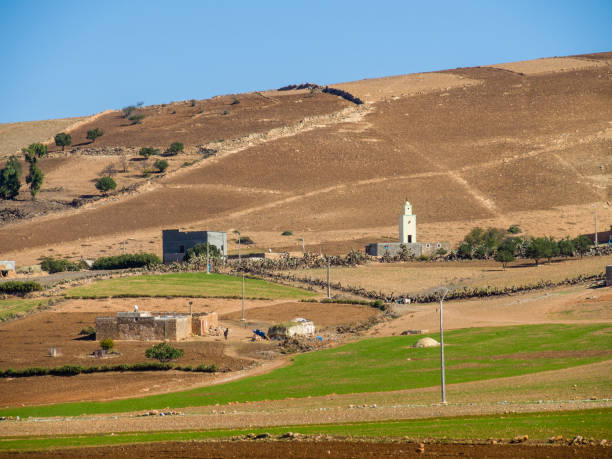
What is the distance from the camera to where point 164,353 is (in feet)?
159

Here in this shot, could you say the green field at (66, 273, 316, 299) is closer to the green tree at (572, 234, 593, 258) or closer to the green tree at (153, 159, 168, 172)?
the green tree at (572, 234, 593, 258)

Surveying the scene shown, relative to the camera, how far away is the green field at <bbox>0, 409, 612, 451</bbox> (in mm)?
25672

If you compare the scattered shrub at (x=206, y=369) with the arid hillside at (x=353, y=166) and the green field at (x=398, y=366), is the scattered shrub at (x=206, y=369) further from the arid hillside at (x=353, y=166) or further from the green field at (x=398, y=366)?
the arid hillside at (x=353, y=166)

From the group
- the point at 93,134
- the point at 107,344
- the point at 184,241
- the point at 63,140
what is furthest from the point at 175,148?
the point at 107,344

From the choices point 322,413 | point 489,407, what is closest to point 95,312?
point 322,413

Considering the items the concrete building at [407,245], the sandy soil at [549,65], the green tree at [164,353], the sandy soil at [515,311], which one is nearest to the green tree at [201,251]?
the concrete building at [407,245]

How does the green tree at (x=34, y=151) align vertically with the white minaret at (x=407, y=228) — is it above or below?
above

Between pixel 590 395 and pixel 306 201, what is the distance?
9076 centimetres

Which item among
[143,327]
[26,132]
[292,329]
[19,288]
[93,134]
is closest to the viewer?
[143,327]

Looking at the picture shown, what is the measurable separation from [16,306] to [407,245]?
1640 inches

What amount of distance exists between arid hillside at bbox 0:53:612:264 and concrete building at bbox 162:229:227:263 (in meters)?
8.64

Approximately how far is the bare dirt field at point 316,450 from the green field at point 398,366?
8.86 metres

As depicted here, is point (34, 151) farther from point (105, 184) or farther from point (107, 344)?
point (107, 344)

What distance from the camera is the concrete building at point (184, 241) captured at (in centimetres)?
9188
